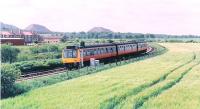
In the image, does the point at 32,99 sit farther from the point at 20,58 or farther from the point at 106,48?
the point at 20,58

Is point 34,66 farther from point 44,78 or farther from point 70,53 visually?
point 44,78

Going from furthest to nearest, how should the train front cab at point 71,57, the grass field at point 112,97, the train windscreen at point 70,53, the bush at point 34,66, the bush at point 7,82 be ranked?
the train windscreen at point 70,53 → the train front cab at point 71,57 → the bush at point 34,66 → the bush at point 7,82 → the grass field at point 112,97

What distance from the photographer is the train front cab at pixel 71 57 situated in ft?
156

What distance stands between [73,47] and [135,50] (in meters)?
27.6

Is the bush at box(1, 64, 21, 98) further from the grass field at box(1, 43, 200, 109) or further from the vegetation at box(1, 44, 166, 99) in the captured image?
the grass field at box(1, 43, 200, 109)

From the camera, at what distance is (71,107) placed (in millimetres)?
20766

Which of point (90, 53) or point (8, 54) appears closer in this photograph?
point (90, 53)

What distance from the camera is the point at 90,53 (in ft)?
165

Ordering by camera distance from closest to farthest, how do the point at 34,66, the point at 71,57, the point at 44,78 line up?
1. the point at 44,78
2. the point at 34,66
3. the point at 71,57

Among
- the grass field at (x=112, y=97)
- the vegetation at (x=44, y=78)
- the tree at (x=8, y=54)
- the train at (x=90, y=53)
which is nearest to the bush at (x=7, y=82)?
the vegetation at (x=44, y=78)

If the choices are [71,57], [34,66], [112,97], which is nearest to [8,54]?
[34,66]

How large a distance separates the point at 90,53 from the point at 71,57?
3.27 metres

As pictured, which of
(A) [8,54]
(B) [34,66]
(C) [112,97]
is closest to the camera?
(C) [112,97]

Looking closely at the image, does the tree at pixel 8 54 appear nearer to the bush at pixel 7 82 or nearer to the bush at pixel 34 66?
the bush at pixel 34 66
